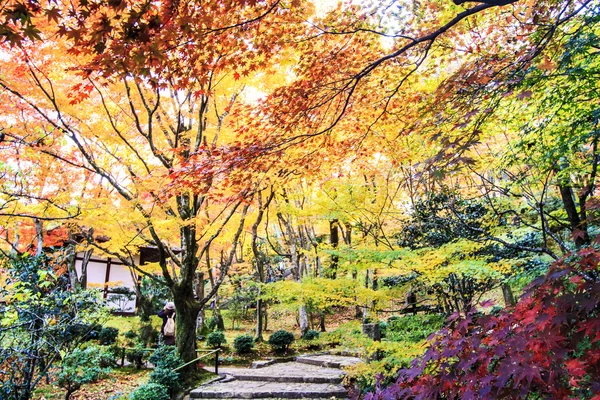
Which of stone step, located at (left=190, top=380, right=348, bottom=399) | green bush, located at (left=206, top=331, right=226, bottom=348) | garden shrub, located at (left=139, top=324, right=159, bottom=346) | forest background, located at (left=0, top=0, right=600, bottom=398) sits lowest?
stone step, located at (left=190, top=380, right=348, bottom=399)

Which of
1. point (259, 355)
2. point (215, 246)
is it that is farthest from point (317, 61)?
point (215, 246)

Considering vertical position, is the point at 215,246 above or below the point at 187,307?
above

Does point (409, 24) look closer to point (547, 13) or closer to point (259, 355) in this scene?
point (547, 13)

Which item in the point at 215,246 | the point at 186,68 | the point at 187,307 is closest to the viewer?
the point at 186,68

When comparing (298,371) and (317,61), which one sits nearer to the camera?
Answer: (317,61)

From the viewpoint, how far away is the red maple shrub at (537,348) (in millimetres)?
1775

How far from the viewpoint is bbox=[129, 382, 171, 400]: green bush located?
22.2 feet

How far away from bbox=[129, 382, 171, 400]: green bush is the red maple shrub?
5.86 m

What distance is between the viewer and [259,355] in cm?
1209

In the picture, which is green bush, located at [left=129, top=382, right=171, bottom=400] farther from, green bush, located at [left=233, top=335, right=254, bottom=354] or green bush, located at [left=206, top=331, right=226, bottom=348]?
green bush, located at [left=206, top=331, right=226, bottom=348]

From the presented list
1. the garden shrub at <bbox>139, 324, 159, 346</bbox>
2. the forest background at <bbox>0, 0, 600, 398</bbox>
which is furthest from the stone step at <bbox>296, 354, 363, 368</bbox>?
the garden shrub at <bbox>139, 324, 159, 346</bbox>

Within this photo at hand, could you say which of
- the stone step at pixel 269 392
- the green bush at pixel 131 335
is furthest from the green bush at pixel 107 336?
the stone step at pixel 269 392

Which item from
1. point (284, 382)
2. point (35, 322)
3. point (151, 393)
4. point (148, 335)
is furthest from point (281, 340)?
point (35, 322)

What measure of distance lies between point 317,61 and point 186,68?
1524 millimetres
